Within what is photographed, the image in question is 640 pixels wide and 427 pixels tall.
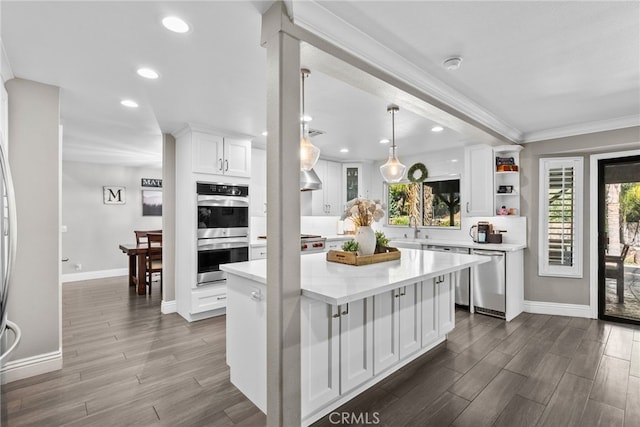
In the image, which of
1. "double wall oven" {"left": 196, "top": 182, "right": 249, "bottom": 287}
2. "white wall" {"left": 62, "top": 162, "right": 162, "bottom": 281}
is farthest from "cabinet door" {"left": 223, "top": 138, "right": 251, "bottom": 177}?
"white wall" {"left": 62, "top": 162, "right": 162, "bottom": 281}

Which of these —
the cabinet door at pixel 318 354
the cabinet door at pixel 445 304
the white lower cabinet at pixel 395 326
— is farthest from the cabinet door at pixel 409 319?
the cabinet door at pixel 318 354

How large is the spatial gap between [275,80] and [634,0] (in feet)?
6.45

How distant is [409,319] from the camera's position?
2.68m

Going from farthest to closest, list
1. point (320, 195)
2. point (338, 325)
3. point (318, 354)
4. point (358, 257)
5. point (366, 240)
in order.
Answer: point (320, 195) < point (366, 240) < point (358, 257) < point (338, 325) < point (318, 354)

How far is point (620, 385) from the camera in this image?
249 centimetres

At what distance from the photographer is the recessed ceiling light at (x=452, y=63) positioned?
88.3 inches

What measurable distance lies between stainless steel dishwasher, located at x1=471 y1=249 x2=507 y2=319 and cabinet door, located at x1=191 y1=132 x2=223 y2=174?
3686mm

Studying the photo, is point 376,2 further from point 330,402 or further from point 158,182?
point 158,182

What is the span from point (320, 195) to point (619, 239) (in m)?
4.32

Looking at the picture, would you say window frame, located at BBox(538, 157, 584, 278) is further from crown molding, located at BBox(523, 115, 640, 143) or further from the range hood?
the range hood

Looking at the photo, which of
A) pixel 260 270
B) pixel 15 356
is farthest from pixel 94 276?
pixel 260 270

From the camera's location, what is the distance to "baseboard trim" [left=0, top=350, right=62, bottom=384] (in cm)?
251

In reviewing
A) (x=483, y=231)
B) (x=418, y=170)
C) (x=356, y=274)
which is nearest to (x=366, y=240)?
(x=356, y=274)

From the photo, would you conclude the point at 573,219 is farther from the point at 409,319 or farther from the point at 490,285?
the point at 409,319
